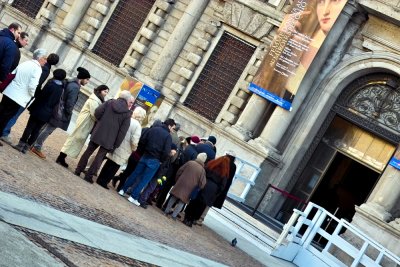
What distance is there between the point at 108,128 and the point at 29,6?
18103 mm

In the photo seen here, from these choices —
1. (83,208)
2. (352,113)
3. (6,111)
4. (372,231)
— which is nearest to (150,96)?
(352,113)

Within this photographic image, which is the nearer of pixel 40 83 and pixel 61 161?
pixel 40 83

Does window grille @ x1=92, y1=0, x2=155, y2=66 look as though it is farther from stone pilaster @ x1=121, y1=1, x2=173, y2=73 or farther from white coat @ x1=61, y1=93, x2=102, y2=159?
white coat @ x1=61, y1=93, x2=102, y2=159

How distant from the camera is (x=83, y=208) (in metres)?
13.0

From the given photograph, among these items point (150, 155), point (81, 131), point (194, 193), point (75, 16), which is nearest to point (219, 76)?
point (75, 16)

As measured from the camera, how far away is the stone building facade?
82.7ft

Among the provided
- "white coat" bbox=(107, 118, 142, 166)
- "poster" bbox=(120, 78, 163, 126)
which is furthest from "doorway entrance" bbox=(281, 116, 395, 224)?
"white coat" bbox=(107, 118, 142, 166)

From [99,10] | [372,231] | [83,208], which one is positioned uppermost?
[99,10]

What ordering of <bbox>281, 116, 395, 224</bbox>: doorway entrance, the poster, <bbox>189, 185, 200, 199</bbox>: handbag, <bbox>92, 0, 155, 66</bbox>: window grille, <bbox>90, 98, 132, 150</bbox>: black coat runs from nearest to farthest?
<bbox>90, 98, 132, 150</bbox>: black coat → <bbox>189, 185, 200, 199</bbox>: handbag → <bbox>281, 116, 395, 224</bbox>: doorway entrance → the poster → <bbox>92, 0, 155, 66</bbox>: window grille

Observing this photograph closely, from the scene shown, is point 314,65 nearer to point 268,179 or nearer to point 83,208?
point 268,179

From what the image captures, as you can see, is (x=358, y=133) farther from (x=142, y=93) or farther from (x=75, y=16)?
(x=75, y=16)

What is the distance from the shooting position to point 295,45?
82.1 feet

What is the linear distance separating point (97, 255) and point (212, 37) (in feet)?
60.4

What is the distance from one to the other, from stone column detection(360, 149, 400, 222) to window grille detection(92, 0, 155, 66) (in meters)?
10.7
